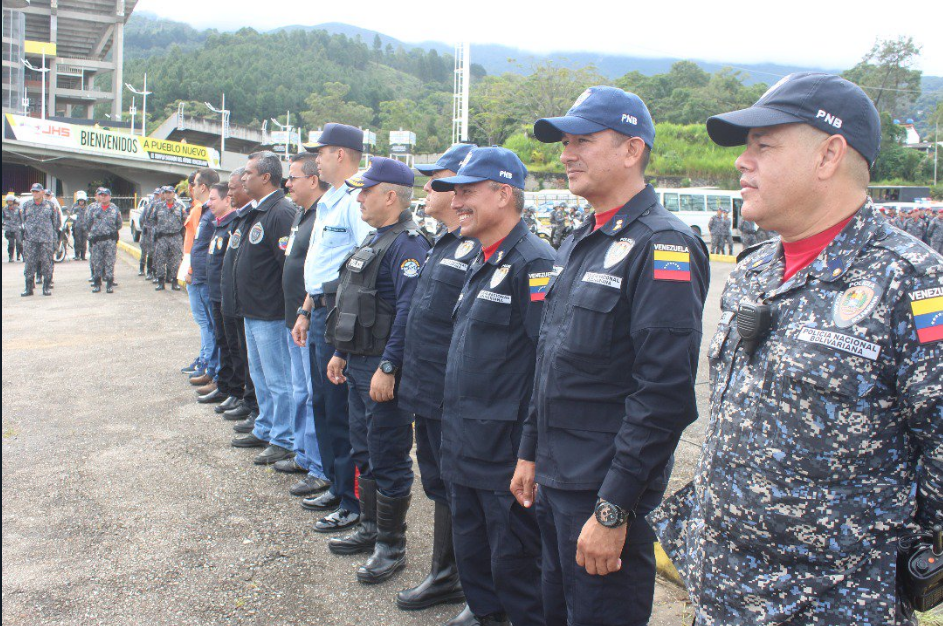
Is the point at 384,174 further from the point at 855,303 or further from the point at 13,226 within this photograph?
the point at 13,226

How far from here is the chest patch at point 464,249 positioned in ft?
11.2

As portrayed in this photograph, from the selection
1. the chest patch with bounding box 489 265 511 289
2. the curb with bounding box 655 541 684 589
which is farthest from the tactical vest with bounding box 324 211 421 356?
the curb with bounding box 655 541 684 589

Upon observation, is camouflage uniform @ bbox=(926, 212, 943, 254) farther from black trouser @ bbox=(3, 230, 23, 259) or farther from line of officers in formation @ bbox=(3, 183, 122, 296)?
black trouser @ bbox=(3, 230, 23, 259)

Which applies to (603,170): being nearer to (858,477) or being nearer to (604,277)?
(604,277)

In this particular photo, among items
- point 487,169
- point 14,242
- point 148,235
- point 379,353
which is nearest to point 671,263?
point 487,169

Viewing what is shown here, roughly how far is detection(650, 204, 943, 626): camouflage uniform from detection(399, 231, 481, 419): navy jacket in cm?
177

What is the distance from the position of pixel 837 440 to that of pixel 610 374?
0.80 metres

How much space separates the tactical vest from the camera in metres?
3.88

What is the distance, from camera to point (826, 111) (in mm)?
1700

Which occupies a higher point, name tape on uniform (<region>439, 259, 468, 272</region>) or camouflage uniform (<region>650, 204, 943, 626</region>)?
name tape on uniform (<region>439, 259, 468, 272</region>)

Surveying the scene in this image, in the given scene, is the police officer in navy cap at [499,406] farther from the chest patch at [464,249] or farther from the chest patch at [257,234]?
the chest patch at [257,234]

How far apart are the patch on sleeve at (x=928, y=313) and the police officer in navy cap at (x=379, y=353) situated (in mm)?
2482

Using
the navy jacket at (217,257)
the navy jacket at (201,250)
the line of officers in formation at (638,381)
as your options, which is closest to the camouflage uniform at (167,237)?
the navy jacket at (201,250)

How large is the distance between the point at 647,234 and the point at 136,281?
627 inches
